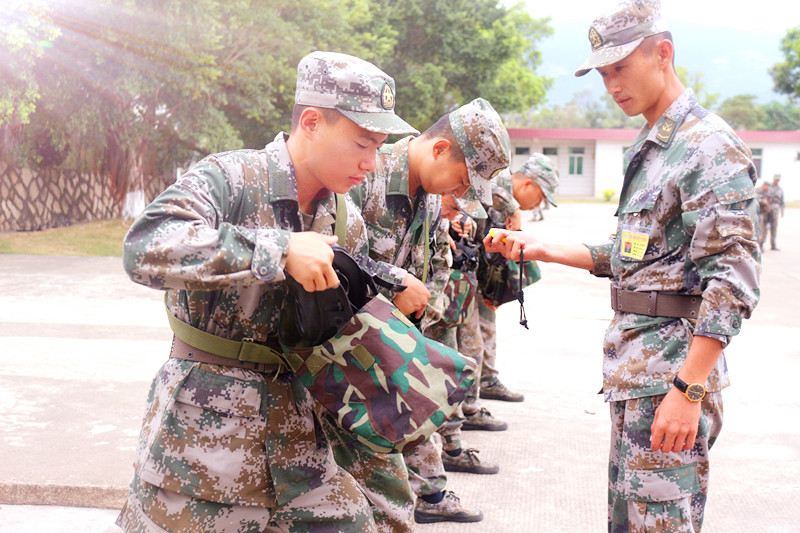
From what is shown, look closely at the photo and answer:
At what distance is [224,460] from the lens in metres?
1.93

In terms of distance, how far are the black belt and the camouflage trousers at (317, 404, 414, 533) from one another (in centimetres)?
94

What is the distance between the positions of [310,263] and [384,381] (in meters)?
0.43

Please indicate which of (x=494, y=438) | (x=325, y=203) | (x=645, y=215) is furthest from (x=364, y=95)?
(x=494, y=438)

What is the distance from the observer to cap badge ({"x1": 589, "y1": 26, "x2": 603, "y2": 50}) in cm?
264

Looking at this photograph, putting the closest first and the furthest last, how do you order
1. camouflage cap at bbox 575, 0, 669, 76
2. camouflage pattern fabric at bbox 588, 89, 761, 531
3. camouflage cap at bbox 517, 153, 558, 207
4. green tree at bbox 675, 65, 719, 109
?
camouflage pattern fabric at bbox 588, 89, 761, 531, camouflage cap at bbox 575, 0, 669, 76, camouflage cap at bbox 517, 153, 558, 207, green tree at bbox 675, 65, 719, 109

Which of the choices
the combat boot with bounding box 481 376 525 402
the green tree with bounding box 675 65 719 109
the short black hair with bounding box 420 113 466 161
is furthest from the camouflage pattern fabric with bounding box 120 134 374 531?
the green tree with bounding box 675 65 719 109

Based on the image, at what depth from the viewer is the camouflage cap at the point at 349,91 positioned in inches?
76.6

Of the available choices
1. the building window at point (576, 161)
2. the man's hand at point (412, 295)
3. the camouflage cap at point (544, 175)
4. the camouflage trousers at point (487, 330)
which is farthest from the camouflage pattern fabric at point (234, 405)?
the building window at point (576, 161)

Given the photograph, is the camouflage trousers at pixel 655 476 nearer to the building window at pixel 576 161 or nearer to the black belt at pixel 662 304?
the black belt at pixel 662 304

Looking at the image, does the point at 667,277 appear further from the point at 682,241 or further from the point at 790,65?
the point at 790,65

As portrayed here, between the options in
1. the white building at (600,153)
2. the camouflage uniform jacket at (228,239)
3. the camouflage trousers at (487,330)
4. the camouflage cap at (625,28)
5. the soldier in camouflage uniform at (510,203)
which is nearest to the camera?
the camouflage uniform jacket at (228,239)

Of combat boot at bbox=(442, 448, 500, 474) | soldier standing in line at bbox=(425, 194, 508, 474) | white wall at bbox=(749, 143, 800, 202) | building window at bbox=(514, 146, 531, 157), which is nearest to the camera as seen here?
soldier standing in line at bbox=(425, 194, 508, 474)

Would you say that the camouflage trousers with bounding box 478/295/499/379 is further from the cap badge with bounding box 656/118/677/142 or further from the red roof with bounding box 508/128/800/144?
the red roof with bounding box 508/128/800/144

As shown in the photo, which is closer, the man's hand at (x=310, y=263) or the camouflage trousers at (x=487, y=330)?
the man's hand at (x=310, y=263)
